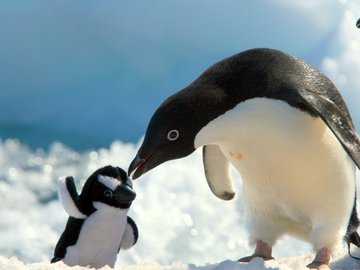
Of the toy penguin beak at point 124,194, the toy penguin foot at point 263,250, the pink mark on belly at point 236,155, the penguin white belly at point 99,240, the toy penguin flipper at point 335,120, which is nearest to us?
the toy penguin flipper at point 335,120

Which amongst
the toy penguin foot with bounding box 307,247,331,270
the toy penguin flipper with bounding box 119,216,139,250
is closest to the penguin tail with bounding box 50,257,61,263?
the toy penguin flipper with bounding box 119,216,139,250

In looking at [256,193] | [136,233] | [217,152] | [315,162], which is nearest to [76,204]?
[136,233]

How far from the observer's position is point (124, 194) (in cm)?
391

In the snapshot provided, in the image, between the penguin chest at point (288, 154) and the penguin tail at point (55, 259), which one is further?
the penguin tail at point (55, 259)

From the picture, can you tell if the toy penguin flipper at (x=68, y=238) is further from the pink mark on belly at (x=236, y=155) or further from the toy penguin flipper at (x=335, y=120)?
the toy penguin flipper at (x=335, y=120)

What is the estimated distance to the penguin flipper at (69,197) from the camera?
3.93 metres

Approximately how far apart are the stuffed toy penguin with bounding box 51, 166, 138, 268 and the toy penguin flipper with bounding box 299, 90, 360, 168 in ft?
4.55

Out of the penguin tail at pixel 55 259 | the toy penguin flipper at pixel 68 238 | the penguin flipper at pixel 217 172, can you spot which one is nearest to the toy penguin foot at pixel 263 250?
the penguin flipper at pixel 217 172

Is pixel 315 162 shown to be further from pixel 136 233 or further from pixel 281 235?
pixel 136 233

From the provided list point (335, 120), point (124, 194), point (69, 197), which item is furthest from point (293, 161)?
point (69, 197)

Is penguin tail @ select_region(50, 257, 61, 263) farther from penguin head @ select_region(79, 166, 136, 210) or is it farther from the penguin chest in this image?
the penguin chest

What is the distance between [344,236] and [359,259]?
1.50 feet

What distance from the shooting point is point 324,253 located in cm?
319

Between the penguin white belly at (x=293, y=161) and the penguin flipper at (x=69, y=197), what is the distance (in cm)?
115
